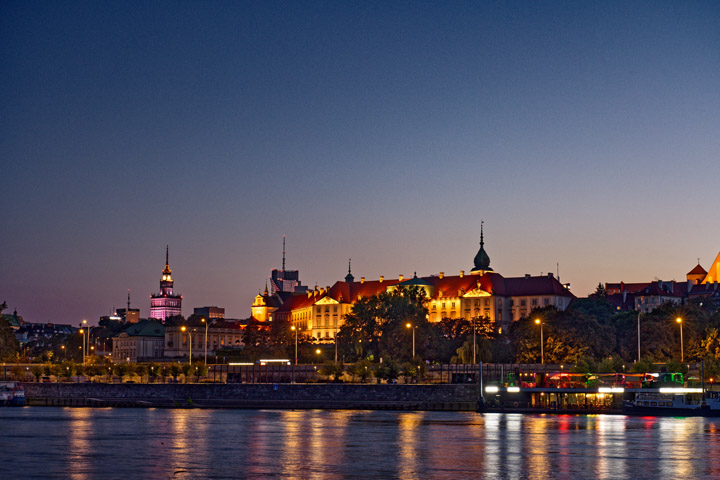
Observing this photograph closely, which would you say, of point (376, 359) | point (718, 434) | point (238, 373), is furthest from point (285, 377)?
point (718, 434)

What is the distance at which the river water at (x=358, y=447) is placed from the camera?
46031mm

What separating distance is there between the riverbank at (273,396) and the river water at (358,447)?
2059cm

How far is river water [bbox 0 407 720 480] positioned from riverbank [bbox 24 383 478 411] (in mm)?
20594

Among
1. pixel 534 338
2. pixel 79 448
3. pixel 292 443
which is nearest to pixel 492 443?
pixel 292 443

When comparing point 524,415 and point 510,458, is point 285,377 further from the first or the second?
point 510,458

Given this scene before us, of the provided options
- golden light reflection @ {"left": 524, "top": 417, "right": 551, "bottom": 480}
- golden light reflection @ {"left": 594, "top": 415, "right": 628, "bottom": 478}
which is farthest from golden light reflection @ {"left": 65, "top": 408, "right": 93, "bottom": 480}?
golden light reflection @ {"left": 594, "top": 415, "right": 628, "bottom": 478}

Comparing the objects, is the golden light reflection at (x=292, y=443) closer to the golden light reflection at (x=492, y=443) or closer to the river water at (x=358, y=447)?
the river water at (x=358, y=447)

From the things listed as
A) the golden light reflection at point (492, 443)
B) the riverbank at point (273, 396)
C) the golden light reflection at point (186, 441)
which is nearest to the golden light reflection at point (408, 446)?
the golden light reflection at point (492, 443)

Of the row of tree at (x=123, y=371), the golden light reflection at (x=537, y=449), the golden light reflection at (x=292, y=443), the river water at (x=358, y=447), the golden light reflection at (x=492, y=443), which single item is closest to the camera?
the golden light reflection at (x=537, y=449)

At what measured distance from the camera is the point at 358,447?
58.3 m

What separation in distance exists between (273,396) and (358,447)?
58.8 meters

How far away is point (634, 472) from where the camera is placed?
46.0 m

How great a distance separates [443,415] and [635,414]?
1746cm

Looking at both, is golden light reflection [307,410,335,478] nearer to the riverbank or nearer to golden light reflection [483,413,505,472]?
golden light reflection [483,413,505,472]
